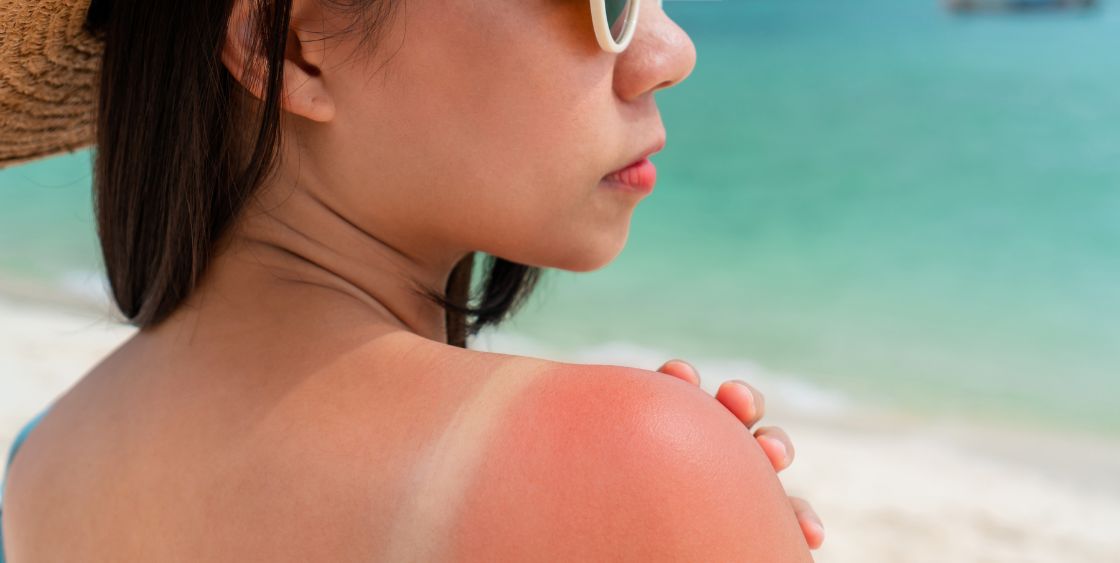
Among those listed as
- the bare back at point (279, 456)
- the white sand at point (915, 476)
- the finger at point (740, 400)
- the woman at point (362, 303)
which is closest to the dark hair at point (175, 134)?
the woman at point (362, 303)

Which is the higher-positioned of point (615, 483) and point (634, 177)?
point (634, 177)

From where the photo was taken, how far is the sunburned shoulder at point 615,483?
76 cm

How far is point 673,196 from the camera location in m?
10.4

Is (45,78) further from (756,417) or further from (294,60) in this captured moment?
(756,417)

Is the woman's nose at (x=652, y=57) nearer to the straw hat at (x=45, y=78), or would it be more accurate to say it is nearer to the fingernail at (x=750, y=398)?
the fingernail at (x=750, y=398)

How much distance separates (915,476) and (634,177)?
155 inches

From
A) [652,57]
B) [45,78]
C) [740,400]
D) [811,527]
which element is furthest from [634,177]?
[45,78]

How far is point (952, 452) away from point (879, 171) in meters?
6.77

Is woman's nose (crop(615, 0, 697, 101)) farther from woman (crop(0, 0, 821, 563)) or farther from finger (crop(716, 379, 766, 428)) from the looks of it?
finger (crop(716, 379, 766, 428))

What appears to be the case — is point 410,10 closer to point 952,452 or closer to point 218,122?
point 218,122

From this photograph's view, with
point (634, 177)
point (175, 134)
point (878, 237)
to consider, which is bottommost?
point (175, 134)

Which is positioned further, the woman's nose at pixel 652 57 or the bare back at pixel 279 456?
the woman's nose at pixel 652 57

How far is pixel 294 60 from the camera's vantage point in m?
1.04

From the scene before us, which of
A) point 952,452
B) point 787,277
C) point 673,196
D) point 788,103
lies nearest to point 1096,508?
A: point 952,452
